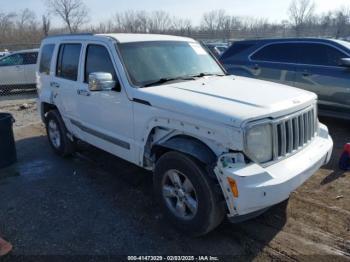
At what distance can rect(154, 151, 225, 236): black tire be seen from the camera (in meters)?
3.34

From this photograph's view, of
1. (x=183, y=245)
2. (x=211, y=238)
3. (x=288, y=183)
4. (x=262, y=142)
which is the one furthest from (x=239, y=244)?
(x=262, y=142)

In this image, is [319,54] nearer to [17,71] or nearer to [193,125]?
[193,125]

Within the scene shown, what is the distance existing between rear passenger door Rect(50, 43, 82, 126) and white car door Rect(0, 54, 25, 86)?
→ 9857 mm

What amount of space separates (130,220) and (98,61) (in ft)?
7.03

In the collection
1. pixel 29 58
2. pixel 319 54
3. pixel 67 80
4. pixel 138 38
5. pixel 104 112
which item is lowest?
pixel 104 112

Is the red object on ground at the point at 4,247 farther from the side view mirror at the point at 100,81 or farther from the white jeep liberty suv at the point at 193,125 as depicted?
the side view mirror at the point at 100,81

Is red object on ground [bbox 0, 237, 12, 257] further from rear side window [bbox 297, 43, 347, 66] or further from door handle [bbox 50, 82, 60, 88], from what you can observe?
rear side window [bbox 297, 43, 347, 66]

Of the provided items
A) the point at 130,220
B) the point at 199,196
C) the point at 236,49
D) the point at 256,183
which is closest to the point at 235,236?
the point at 199,196

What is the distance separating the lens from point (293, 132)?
3607mm

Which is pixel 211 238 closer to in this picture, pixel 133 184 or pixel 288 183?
pixel 288 183

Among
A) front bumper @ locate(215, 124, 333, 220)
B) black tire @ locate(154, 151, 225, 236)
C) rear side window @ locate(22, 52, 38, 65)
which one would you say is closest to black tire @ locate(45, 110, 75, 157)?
black tire @ locate(154, 151, 225, 236)

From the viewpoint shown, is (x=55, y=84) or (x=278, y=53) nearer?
(x=55, y=84)

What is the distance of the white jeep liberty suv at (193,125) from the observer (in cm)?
317

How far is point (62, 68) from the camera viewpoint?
575cm
